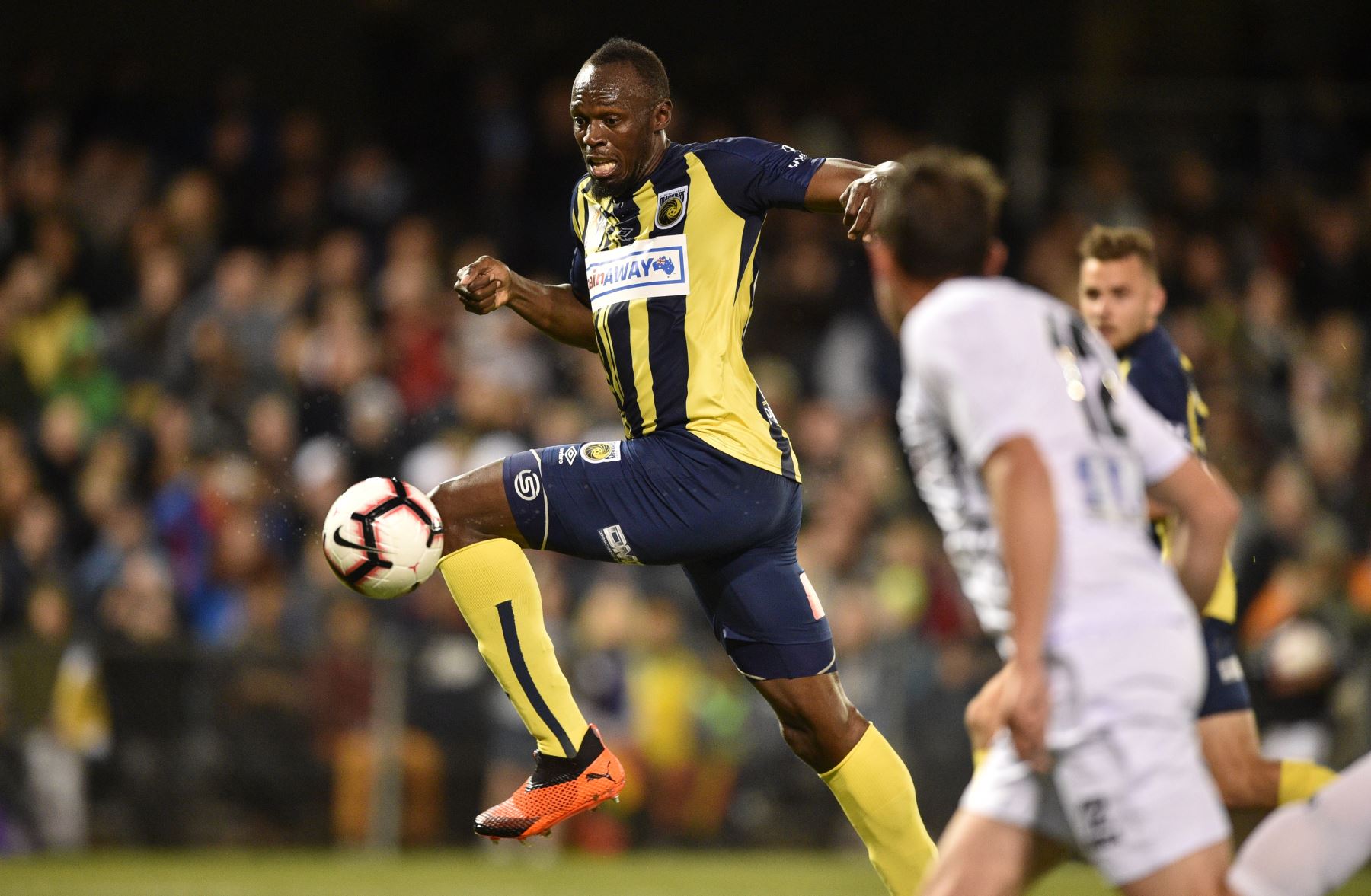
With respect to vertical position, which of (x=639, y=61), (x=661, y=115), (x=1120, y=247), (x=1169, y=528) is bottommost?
(x=1169, y=528)

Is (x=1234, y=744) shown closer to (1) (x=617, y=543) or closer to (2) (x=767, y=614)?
(2) (x=767, y=614)

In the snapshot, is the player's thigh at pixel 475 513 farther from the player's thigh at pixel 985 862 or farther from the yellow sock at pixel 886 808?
the player's thigh at pixel 985 862

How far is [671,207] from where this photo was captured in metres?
5.38

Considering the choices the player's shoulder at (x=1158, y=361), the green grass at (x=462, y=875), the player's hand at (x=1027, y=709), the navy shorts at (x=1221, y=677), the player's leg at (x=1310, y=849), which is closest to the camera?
the player's hand at (x=1027, y=709)

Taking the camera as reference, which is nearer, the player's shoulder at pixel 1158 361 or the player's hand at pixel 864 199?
the player's hand at pixel 864 199

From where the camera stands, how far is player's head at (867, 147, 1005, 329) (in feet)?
12.5

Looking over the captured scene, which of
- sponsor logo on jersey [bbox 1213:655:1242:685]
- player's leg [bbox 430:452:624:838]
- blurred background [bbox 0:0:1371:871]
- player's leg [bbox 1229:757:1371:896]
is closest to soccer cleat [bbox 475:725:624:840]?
player's leg [bbox 430:452:624:838]

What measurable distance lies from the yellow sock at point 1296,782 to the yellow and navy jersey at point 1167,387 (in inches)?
23.7

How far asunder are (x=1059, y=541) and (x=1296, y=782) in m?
2.85

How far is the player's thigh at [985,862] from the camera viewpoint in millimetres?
3957

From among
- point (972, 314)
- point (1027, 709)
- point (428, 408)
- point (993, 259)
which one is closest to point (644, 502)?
point (993, 259)

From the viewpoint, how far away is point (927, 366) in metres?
3.74

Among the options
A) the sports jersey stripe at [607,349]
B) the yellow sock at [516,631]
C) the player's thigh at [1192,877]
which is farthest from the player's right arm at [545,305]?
the player's thigh at [1192,877]

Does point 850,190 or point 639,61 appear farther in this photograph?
point 639,61
